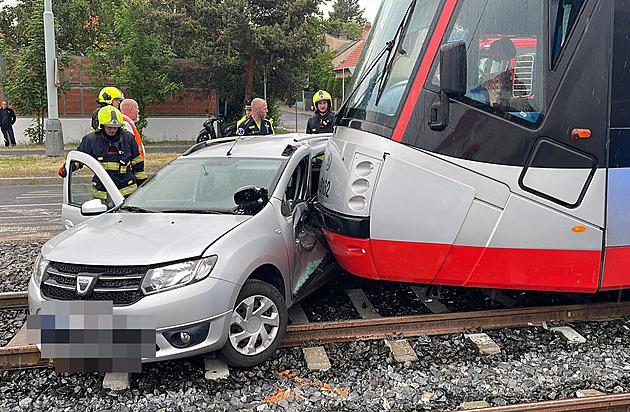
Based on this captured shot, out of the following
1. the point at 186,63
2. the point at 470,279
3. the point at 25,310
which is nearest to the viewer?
the point at 470,279

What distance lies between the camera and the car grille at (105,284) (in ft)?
13.1

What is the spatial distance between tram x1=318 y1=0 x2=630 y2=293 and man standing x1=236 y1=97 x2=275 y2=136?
4382mm

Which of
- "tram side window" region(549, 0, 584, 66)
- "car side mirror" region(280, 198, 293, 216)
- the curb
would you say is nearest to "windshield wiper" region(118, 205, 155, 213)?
"car side mirror" region(280, 198, 293, 216)

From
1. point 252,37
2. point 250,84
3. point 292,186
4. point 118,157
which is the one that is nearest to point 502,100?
point 292,186

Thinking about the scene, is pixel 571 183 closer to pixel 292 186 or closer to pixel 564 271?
pixel 564 271

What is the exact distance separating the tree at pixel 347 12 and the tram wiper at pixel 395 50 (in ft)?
359

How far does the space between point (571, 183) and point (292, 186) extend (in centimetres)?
243

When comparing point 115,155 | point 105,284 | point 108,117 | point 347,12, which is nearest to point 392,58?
point 105,284

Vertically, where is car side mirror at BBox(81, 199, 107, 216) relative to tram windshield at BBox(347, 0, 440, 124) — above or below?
below

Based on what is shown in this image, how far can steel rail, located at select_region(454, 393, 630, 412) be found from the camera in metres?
3.76

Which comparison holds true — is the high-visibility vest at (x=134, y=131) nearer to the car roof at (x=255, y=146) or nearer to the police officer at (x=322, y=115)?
the car roof at (x=255, y=146)

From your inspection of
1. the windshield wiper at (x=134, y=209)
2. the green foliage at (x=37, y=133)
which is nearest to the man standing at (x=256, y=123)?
the windshield wiper at (x=134, y=209)

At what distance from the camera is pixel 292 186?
5.68 meters

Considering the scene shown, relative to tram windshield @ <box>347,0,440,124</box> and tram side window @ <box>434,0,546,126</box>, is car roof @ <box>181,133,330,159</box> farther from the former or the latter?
tram side window @ <box>434,0,546,126</box>
